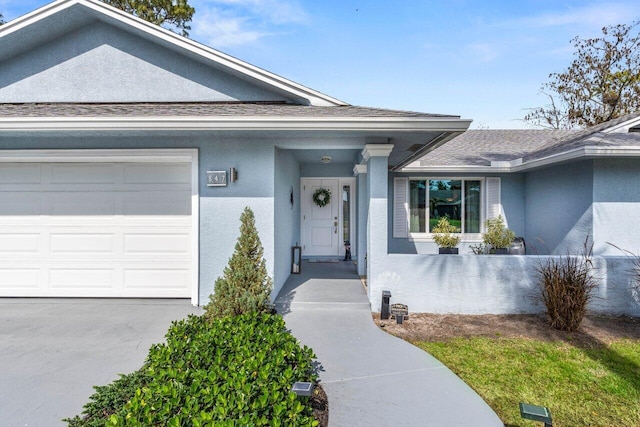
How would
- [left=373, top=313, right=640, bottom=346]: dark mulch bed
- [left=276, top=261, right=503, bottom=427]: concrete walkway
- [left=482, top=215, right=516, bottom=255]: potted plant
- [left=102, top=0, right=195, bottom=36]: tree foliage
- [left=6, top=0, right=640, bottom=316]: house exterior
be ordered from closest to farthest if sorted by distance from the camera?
[left=276, top=261, right=503, bottom=427]: concrete walkway → [left=373, top=313, right=640, bottom=346]: dark mulch bed → [left=6, top=0, right=640, bottom=316]: house exterior → [left=482, top=215, right=516, bottom=255]: potted plant → [left=102, top=0, right=195, bottom=36]: tree foliage

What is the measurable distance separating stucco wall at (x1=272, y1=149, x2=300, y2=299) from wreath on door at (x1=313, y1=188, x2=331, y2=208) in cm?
126

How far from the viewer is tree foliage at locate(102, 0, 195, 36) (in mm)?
17797

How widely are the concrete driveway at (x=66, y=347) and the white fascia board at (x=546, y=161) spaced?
682 cm

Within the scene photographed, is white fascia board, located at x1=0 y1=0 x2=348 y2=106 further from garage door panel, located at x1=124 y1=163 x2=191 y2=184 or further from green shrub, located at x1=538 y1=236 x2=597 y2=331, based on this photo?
green shrub, located at x1=538 y1=236 x2=597 y2=331

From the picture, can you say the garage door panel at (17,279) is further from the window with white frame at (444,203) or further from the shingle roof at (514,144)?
the shingle roof at (514,144)

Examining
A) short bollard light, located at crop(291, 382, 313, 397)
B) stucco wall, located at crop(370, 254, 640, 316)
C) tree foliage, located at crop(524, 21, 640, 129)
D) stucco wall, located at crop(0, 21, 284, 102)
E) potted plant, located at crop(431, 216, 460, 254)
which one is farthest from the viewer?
tree foliage, located at crop(524, 21, 640, 129)

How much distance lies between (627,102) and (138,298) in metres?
24.1

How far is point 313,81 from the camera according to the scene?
12.6m

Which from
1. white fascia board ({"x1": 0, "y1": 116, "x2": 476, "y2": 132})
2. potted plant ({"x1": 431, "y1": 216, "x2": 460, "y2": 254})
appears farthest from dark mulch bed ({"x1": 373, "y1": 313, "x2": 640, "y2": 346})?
potted plant ({"x1": 431, "y1": 216, "x2": 460, "y2": 254})

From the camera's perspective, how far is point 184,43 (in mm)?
6254

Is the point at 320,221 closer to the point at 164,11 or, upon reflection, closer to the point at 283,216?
the point at 283,216

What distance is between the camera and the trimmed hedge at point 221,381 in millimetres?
2100

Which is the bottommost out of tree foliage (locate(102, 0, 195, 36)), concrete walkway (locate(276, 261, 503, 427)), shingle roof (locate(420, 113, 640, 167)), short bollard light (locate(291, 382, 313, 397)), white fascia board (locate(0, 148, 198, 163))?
concrete walkway (locate(276, 261, 503, 427))

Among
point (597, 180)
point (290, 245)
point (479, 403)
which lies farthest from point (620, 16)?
point (479, 403)
